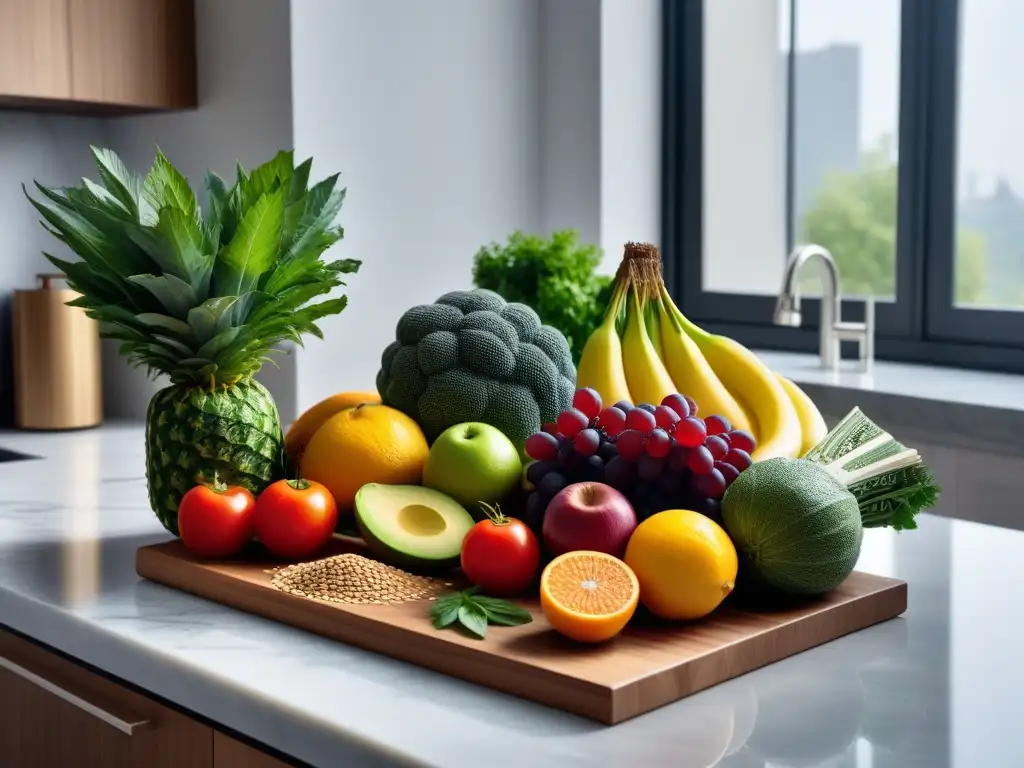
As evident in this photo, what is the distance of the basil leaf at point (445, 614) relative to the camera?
94 centimetres

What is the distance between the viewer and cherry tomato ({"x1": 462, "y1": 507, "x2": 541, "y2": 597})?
3.29 ft

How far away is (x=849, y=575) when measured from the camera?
107 cm

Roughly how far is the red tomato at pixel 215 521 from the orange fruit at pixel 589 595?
345 mm

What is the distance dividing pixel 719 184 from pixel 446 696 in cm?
218

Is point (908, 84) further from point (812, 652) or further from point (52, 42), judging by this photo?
point (812, 652)

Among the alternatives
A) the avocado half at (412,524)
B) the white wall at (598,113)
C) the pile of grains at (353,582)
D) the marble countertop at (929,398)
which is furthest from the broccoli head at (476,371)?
the white wall at (598,113)

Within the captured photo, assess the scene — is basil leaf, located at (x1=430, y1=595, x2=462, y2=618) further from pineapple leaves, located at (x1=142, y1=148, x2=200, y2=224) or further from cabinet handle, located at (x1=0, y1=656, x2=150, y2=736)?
pineapple leaves, located at (x1=142, y1=148, x2=200, y2=224)

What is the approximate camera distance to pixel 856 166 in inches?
104

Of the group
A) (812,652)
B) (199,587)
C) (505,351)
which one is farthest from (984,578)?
(199,587)

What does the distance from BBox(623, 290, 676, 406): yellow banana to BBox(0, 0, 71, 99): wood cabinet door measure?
132 cm

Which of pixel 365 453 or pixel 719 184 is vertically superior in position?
pixel 719 184

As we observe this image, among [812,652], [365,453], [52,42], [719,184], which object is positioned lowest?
[812,652]

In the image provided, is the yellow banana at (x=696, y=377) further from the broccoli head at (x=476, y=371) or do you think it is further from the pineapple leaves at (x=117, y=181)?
the pineapple leaves at (x=117, y=181)

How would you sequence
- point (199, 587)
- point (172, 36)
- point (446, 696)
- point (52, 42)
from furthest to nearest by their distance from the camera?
point (172, 36) < point (52, 42) < point (199, 587) < point (446, 696)
